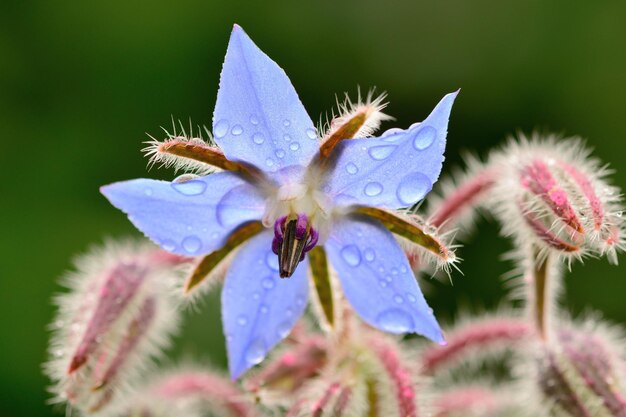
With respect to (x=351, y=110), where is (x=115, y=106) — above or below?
above

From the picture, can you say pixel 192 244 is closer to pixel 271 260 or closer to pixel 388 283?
pixel 271 260

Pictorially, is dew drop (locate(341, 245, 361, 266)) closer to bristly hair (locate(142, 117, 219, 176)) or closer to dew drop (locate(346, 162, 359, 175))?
dew drop (locate(346, 162, 359, 175))

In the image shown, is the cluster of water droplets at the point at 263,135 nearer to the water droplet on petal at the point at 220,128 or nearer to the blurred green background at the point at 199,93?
the water droplet on petal at the point at 220,128

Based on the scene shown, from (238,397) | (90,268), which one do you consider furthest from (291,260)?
(90,268)

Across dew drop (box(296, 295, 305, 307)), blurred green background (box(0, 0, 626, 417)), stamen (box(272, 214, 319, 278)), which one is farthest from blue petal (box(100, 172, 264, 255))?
blurred green background (box(0, 0, 626, 417))

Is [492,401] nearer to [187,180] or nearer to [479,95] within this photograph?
[187,180]

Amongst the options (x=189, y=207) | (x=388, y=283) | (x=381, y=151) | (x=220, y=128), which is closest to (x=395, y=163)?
(x=381, y=151)
